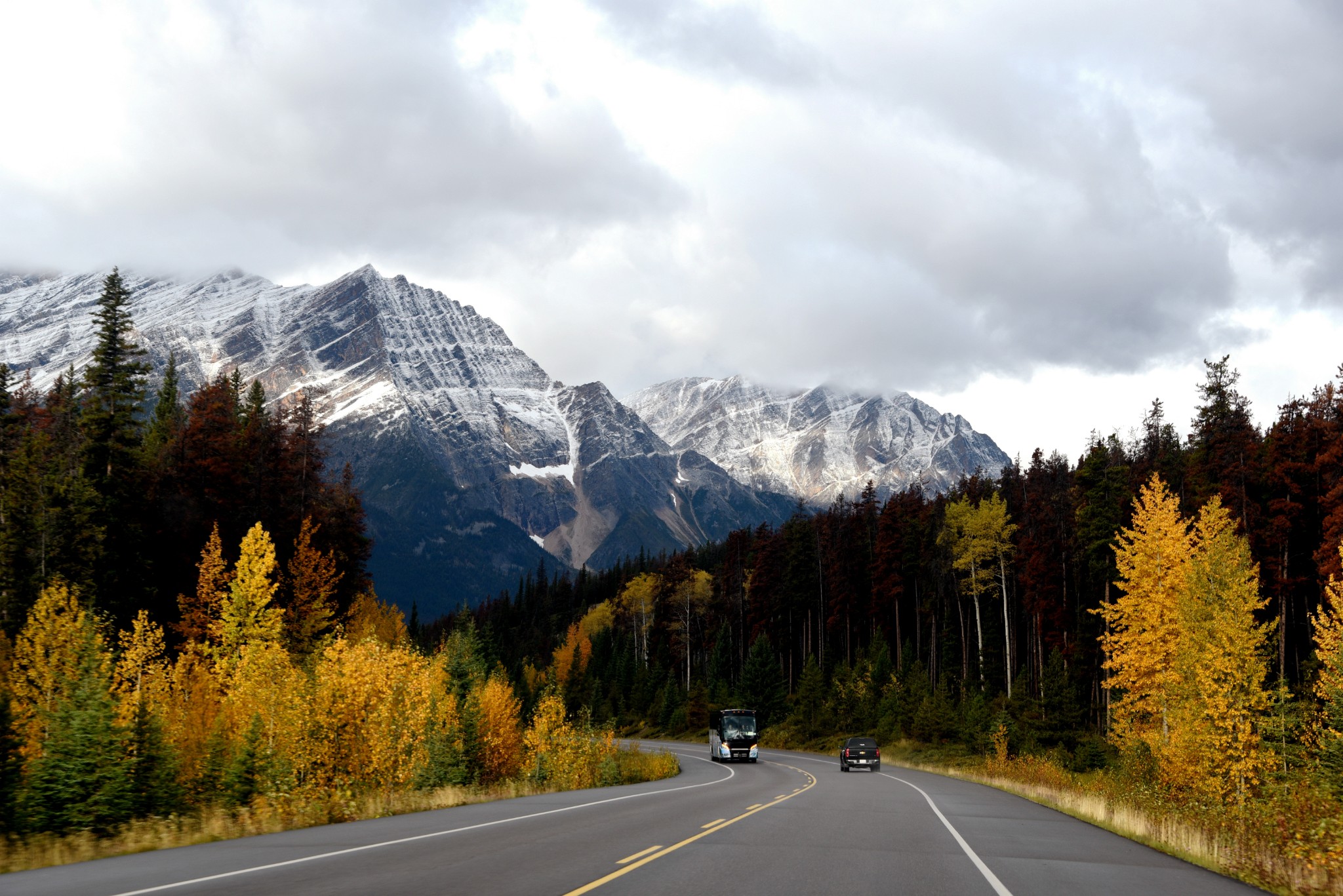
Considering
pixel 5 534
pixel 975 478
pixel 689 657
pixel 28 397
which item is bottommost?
pixel 689 657

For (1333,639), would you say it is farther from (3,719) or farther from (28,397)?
(28,397)

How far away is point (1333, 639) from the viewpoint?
2825cm

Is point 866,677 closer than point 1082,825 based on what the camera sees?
No

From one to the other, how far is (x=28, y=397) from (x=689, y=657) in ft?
227

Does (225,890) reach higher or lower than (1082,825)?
higher

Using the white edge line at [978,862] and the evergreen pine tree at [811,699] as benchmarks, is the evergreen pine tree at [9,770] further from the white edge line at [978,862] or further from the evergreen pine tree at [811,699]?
the evergreen pine tree at [811,699]

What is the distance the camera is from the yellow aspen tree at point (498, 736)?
3812cm

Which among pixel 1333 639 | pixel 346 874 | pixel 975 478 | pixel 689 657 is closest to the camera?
pixel 346 874

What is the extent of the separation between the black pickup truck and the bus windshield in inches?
477

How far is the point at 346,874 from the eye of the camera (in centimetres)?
998

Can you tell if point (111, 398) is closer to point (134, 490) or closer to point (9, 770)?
point (134, 490)

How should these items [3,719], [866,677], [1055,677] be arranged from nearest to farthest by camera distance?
[3,719] < [1055,677] < [866,677]

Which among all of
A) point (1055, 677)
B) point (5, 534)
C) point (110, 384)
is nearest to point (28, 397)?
point (110, 384)

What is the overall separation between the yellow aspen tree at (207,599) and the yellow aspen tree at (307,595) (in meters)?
4.12
